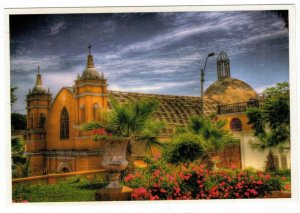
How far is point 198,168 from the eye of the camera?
992 centimetres

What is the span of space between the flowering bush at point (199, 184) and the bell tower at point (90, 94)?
1533mm

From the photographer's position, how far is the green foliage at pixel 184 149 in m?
9.94

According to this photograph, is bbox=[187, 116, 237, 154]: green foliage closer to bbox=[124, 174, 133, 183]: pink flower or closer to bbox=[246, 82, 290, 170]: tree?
bbox=[246, 82, 290, 170]: tree

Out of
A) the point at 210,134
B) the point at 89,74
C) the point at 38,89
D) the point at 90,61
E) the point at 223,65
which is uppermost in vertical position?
the point at 90,61

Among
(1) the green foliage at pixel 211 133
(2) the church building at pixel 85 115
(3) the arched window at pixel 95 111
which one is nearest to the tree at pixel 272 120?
(2) the church building at pixel 85 115

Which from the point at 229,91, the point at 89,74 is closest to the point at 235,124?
the point at 229,91

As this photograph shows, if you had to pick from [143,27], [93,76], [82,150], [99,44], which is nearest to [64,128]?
[82,150]

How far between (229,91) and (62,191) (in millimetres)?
4061

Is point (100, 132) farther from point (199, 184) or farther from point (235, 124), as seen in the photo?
point (235, 124)

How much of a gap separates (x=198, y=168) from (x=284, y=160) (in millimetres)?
1814

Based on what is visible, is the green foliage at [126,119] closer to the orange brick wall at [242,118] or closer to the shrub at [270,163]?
the orange brick wall at [242,118]

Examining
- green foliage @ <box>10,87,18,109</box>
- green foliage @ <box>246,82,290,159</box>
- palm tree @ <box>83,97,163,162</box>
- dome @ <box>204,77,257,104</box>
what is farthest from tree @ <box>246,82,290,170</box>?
green foliage @ <box>10,87,18,109</box>

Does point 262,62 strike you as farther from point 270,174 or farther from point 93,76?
point 93,76

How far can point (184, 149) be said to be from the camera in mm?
9984
